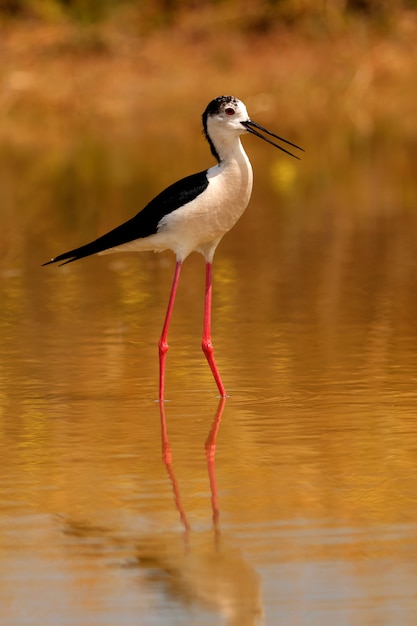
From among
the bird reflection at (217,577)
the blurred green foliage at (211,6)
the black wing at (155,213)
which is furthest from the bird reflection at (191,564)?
Result: the blurred green foliage at (211,6)

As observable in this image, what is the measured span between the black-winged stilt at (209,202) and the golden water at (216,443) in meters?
0.42

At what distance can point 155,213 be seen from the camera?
6.24 meters

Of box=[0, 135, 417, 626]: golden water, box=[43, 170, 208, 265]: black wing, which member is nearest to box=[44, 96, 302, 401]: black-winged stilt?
box=[43, 170, 208, 265]: black wing

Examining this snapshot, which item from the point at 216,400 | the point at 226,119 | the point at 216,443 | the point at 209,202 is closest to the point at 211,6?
the point at 226,119

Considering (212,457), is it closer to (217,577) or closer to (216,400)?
(216,400)

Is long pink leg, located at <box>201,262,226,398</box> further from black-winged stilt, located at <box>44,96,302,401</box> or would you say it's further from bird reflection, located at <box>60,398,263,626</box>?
bird reflection, located at <box>60,398,263,626</box>

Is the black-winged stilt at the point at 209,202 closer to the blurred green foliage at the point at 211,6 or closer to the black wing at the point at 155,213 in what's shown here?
the black wing at the point at 155,213

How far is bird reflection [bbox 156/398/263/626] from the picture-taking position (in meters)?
3.70

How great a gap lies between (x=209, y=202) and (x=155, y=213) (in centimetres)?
26

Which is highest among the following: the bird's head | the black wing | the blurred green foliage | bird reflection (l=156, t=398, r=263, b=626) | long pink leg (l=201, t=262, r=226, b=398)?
the blurred green foliage

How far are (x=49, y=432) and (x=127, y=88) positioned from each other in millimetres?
14180

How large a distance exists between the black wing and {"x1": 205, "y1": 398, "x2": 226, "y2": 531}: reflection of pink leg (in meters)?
0.77

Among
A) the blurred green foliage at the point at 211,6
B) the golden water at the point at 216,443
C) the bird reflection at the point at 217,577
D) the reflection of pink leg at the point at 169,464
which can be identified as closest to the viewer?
the bird reflection at the point at 217,577

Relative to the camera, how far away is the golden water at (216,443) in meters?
3.84
